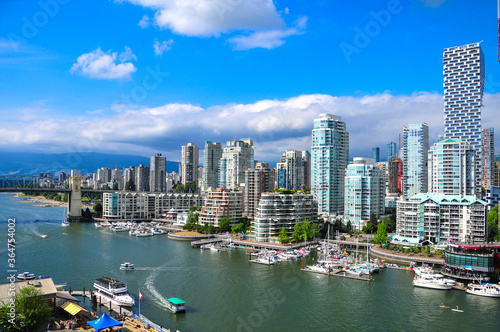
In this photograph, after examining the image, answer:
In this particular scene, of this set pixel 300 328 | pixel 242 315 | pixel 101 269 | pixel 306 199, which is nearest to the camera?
pixel 300 328

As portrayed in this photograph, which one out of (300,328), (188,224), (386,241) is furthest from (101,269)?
(386,241)

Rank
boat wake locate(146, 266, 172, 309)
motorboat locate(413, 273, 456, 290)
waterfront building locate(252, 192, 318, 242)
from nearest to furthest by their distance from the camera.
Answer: boat wake locate(146, 266, 172, 309) → motorboat locate(413, 273, 456, 290) → waterfront building locate(252, 192, 318, 242)

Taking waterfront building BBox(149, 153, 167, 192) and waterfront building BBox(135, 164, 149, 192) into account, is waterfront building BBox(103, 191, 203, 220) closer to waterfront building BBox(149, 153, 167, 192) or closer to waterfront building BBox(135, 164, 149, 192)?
waterfront building BBox(149, 153, 167, 192)

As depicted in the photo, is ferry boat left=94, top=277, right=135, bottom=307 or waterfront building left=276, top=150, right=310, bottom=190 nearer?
ferry boat left=94, top=277, right=135, bottom=307

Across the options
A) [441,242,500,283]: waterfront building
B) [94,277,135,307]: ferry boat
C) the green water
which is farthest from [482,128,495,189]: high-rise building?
[94,277,135,307]: ferry boat

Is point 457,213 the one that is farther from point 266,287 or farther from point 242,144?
point 242,144

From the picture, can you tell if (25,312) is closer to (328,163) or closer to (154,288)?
(154,288)
